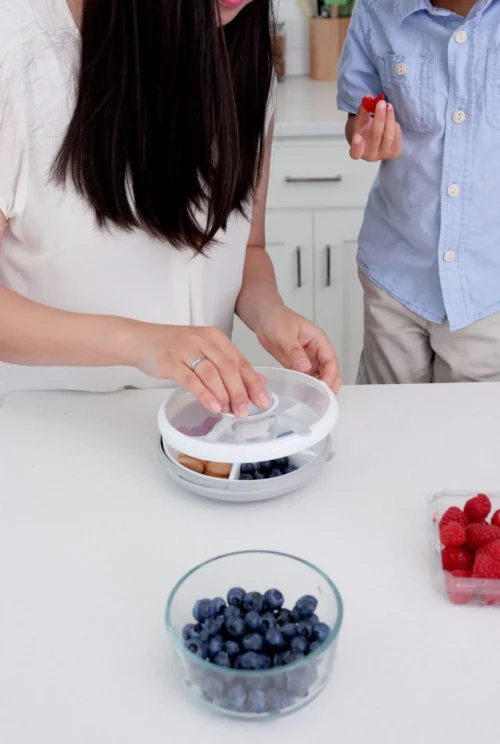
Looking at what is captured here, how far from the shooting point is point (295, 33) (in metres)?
2.49

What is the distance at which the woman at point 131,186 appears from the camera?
0.91 meters

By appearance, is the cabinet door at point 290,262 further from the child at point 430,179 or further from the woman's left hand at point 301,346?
the woman's left hand at point 301,346

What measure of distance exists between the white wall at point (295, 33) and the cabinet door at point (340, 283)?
678mm

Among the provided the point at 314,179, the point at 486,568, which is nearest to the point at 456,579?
the point at 486,568

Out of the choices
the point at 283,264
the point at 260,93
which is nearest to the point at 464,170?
the point at 260,93

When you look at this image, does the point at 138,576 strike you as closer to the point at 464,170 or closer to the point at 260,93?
the point at 260,93

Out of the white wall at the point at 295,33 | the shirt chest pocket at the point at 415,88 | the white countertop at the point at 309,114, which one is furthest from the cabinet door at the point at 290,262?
the shirt chest pocket at the point at 415,88

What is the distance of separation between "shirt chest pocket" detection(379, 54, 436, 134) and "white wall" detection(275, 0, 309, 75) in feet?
4.35

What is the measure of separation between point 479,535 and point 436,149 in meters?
0.73

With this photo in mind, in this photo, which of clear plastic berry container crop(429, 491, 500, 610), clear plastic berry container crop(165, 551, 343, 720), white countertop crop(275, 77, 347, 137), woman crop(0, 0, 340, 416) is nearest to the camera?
clear plastic berry container crop(165, 551, 343, 720)

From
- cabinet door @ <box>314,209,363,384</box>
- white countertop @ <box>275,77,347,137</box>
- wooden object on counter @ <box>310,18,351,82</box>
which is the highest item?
wooden object on counter @ <box>310,18,351,82</box>

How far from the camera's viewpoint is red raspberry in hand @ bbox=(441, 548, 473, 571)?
0.71m

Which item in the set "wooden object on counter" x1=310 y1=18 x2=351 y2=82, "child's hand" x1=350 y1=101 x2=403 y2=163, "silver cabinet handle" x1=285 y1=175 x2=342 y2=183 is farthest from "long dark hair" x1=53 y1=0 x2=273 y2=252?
"wooden object on counter" x1=310 y1=18 x2=351 y2=82

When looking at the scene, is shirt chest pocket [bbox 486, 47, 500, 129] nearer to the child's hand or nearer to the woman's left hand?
the child's hand
